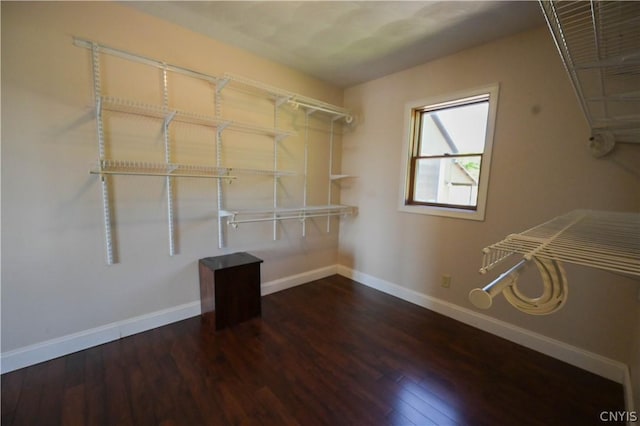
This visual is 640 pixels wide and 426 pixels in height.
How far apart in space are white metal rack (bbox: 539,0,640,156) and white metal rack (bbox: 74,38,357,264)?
2.00 meters

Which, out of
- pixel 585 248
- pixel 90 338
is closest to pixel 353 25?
pixel 585 248

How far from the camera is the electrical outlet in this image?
262 cm

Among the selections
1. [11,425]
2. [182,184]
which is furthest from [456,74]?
[11,425]

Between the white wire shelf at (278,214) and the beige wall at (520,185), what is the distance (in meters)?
0.57

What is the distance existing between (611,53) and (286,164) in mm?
2482

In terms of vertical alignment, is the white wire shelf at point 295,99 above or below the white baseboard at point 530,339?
above

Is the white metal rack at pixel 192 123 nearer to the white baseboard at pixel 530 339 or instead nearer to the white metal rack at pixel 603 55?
the white baseboard at pixel 530 339

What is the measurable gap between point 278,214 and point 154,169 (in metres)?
1.26

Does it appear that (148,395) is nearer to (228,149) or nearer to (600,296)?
(228,149)

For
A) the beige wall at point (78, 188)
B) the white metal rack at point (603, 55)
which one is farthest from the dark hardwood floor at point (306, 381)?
the white metal rack at point (603, 55)

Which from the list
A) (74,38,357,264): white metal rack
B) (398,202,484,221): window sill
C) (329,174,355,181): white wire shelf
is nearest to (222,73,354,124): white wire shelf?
(74,38,357,264): white metal rack

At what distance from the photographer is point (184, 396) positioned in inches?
63.4

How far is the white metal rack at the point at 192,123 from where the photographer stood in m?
1.90

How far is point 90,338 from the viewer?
2.01m
